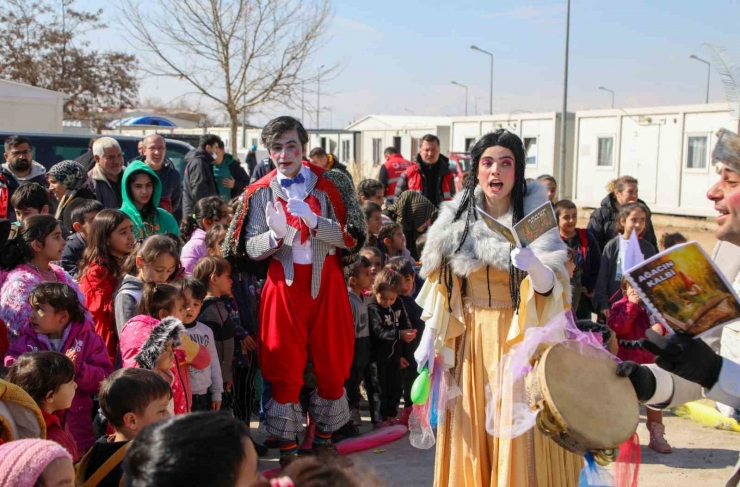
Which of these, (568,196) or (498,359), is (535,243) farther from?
(568,196)

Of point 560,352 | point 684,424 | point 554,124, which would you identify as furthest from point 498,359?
point 554,124

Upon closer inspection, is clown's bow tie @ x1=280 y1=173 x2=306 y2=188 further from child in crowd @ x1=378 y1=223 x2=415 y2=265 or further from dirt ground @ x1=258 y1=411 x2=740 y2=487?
child in crowd @ x1=378 y1=223 x2=415 y2=265

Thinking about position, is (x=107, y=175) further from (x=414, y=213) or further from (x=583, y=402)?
(x=583, y=402)

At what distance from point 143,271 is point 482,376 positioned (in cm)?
203

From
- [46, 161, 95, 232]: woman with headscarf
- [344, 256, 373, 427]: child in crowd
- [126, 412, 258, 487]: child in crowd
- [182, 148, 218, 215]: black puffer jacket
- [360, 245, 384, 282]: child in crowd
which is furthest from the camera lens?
[182, 148, 218, 215]: black puffer jacket

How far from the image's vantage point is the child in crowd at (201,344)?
4180mm

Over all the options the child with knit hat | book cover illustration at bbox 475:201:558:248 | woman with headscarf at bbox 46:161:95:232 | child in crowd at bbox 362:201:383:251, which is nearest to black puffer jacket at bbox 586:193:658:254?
child in crowd at bbox 362:201:383:251

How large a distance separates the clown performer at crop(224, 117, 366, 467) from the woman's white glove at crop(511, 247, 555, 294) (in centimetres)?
140

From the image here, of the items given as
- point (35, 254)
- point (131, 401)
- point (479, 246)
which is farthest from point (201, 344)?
point (479, 246)

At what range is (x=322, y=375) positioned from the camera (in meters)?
4.52

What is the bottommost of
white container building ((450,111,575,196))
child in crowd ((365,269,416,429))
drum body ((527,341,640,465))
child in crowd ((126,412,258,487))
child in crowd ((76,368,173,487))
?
child in crowd ((365,269,416,429))

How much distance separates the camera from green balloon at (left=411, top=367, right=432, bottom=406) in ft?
12.0

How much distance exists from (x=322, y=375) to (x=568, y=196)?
23.0m

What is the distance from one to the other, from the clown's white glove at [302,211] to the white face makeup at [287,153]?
0.28 m
